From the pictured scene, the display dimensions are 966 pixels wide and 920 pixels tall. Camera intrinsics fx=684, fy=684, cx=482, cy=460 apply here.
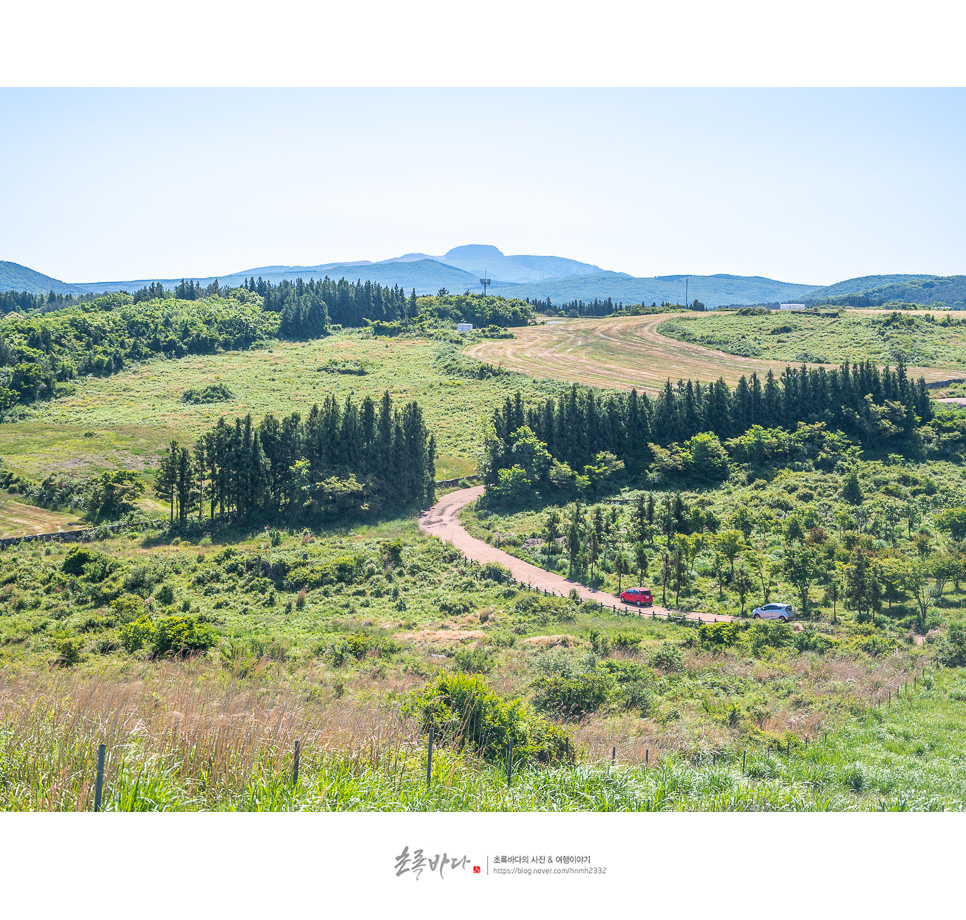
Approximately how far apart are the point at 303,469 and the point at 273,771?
50720 millimetres

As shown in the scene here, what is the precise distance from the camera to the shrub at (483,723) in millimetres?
12570

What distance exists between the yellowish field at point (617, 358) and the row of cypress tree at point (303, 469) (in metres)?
46.6

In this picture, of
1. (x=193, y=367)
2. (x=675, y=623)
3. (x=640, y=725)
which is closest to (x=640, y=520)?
(x=675, y=623)

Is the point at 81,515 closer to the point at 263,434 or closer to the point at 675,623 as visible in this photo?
the point at 263,434

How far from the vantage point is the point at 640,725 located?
18.0m

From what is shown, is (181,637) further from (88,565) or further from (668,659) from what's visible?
(88,565)

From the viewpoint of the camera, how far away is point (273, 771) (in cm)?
863

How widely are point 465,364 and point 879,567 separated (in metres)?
91.5

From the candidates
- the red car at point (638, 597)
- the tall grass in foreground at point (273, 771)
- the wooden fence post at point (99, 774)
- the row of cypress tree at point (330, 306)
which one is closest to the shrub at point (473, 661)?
the tall grass in foreground at point (273, 771)

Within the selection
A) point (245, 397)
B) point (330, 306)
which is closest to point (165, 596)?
point (245, 397)

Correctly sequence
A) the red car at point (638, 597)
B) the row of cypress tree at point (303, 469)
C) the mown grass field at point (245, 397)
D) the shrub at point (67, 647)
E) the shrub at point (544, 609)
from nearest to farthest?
the shrub at point (67, 647) → the shrub at point (544, 609) → the red car at point (638, 597) → the row of cypress tree at point (303, 469) → the mown grass field at point (245, 397)

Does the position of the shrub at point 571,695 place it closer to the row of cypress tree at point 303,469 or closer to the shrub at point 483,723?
the shrub at point 483,723

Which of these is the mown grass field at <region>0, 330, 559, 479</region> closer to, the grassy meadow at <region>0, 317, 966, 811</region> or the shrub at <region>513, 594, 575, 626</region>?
the grassy meadow at <region>0, 317, 966, 811</region>

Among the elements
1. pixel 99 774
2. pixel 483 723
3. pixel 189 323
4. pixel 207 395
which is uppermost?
pixel 189 323
